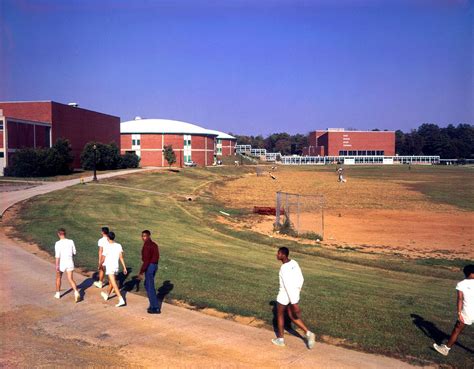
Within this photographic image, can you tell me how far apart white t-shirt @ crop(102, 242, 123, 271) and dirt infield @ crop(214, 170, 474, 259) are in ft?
51.4

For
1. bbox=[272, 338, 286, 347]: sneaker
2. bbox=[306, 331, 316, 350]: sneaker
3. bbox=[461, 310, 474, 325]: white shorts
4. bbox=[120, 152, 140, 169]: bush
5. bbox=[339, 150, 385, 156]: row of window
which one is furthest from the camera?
bbox=[339, 150, 385, 156]: row of window

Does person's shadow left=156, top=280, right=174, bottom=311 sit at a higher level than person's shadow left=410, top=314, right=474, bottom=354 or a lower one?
higher

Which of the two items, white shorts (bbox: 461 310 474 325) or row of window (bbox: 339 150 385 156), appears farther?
row of window (bbox: 339 150 385 156)

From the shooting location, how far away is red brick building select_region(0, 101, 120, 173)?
168ft

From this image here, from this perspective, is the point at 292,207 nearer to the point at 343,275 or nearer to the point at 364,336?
the point at 343,275

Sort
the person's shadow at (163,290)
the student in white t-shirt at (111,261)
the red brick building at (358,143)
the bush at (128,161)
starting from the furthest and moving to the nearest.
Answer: the red brick building at (358,143), the bush at (128,161), the person's shadow at (163,290), the student in white t-shirt at (111,261)

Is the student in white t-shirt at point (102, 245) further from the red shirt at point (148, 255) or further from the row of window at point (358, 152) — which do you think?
the row of window at point (358, 152)

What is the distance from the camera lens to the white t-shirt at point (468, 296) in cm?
820

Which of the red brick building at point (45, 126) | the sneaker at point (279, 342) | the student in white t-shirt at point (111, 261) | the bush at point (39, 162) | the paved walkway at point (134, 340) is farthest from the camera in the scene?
the red brick building at point (45, 126)

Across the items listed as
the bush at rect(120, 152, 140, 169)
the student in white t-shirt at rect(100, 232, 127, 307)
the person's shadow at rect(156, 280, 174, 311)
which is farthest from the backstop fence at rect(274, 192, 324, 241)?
the bush at rect(120, 152, 140, 169)

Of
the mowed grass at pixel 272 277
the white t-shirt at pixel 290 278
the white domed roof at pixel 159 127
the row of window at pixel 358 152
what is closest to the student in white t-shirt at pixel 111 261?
the mowed grass at pixel 272 277

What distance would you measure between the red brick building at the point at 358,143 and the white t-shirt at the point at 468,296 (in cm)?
15126

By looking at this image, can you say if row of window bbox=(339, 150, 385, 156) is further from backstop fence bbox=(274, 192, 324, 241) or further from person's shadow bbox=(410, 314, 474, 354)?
person's shadow bbox=(410, 314, 474, 354)

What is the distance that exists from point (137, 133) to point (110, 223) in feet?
252
